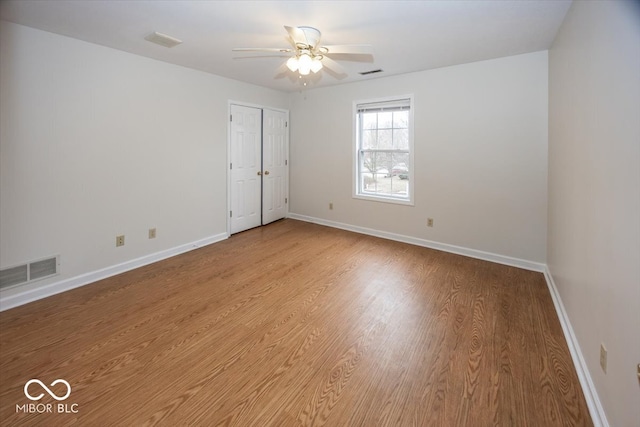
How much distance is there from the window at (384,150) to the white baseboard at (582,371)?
2.35m

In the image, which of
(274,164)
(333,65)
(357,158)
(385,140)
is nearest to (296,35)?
(333,65)

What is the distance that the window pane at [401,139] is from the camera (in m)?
4.48

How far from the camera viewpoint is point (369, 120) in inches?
191

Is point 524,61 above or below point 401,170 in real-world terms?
above

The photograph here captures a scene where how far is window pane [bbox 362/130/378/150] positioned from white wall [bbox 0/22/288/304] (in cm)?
224

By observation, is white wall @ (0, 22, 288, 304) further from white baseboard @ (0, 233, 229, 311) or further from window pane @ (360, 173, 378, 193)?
window pane @ (360, 173, 378, 193)

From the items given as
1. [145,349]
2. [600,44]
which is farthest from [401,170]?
[145,349]

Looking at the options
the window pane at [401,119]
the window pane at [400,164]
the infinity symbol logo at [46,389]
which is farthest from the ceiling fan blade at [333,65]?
the infinity symbol logo at [46,389]

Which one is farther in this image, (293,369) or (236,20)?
→ (236,20)

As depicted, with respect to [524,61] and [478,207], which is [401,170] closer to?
[478,207]

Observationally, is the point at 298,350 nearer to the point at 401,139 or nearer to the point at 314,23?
the point at 314,23

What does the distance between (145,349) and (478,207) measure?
3.85 metres

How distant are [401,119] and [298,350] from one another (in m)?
3.63

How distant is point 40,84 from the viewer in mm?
2730
